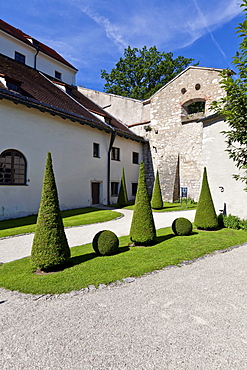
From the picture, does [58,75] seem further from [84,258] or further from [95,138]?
[84,258]

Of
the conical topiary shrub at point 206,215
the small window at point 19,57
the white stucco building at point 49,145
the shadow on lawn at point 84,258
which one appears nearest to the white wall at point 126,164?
the white stucco building at point 49,145

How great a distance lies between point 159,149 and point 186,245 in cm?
1547

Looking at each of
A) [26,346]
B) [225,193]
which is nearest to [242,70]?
[26,346]

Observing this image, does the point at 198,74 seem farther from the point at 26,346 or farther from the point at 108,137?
the point at 26,346

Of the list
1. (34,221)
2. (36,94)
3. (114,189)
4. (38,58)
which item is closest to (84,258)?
(34,221)

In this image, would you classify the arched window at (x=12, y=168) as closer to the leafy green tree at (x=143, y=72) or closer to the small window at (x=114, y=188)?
the small window at (x=114, y=188)

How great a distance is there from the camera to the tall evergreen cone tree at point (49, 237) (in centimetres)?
557

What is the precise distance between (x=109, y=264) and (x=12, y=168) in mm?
9344

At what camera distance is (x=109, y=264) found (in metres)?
6.12

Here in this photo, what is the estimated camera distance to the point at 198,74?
1984 centimetres

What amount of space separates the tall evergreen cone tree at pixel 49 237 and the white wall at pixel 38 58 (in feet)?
64.0

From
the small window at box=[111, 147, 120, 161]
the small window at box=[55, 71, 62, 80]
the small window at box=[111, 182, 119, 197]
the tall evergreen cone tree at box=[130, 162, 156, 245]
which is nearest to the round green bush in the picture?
the tall evergreen cone tree at box=[130, 162, 156, 245]

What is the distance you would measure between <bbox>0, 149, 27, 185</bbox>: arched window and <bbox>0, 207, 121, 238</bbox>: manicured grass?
2.12m

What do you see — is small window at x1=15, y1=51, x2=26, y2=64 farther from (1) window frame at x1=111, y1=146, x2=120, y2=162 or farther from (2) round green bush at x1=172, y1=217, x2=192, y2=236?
(2) round green bush at x1=172, y1=217, x2=192, y2=236
